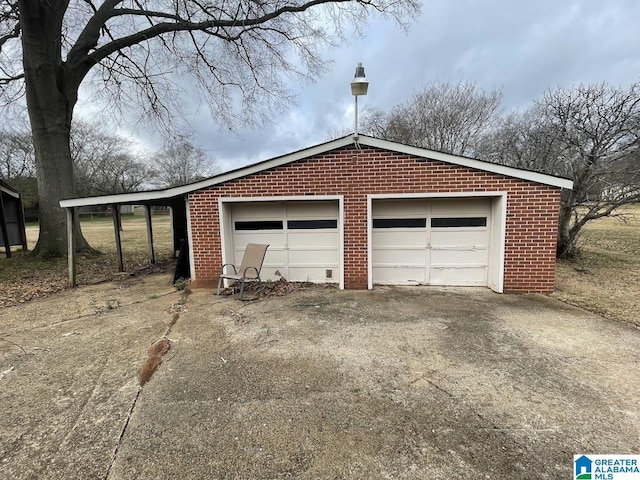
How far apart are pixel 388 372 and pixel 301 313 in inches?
82.4

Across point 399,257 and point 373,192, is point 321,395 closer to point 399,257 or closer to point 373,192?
point 373,192

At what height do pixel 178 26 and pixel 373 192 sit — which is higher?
pixel 178 26

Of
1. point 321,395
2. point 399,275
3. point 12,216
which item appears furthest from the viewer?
point 12,216

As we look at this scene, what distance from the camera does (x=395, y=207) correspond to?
6.66 m

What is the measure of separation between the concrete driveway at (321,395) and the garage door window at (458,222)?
2.00 m

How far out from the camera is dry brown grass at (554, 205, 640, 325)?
17.4 feet

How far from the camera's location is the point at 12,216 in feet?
39.5

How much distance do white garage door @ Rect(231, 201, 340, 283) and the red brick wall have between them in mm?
473

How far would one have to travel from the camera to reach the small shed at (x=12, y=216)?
37.6 ft

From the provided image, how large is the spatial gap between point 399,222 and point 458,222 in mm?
1165

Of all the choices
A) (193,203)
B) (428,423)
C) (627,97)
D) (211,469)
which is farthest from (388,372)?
(627,97)

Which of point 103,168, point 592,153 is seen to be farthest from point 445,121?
point 103,168

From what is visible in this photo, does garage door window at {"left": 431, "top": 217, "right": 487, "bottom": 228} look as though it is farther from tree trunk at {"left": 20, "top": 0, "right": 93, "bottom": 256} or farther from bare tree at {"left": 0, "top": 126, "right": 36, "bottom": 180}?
bare tree at {"left": 0, "top": 126, "right": 36, "bottom": 180}

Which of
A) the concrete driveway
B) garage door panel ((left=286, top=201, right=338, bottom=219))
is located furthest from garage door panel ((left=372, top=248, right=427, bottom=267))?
the concrete driveway
